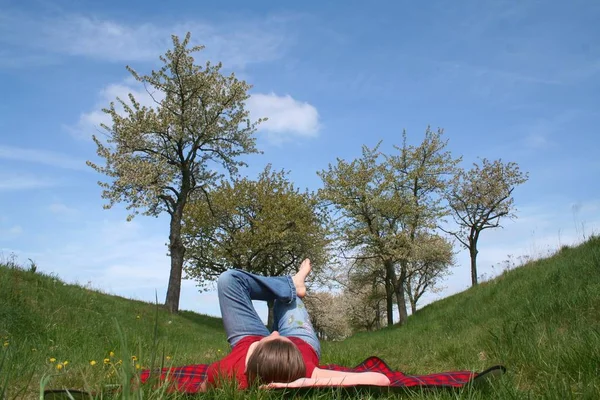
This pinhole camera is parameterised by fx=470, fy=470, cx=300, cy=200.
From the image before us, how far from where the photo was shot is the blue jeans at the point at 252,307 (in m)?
4.32

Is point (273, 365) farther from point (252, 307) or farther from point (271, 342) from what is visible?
point (252, 307)

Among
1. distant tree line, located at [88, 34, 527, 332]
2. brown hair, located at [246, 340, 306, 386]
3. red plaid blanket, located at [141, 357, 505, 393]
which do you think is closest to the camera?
red plaid blanket, located at [141, 357, 505, 393]

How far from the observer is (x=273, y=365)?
10.6 ft

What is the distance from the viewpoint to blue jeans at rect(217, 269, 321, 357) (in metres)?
4.32

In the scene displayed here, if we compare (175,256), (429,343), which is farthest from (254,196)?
(429,343)

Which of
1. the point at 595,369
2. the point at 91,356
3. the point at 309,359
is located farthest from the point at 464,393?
the point at 91,356

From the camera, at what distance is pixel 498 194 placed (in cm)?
3080

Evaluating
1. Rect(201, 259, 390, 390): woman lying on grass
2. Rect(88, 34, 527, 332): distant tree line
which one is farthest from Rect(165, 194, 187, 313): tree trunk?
Rect(201, 259, 390, 390): woman lying on grass

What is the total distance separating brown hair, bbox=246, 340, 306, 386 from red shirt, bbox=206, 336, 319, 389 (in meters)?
0.10

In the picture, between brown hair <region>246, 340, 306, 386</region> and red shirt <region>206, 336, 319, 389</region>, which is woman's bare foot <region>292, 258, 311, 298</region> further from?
brown hair <region>246, 340, 306, 386</region>

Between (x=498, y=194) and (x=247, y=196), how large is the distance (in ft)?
54.4

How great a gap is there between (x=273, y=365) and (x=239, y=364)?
0.37 m

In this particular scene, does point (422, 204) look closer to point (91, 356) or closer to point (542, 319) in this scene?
point (542, 319)

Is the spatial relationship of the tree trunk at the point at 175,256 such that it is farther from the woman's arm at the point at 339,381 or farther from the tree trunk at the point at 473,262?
the woman's arm at the point at 339,381
